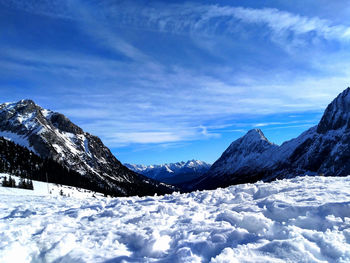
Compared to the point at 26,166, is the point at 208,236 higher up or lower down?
lower down

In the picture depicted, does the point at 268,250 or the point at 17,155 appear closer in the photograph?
the point at 268,250

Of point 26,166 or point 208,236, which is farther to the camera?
point 26,166

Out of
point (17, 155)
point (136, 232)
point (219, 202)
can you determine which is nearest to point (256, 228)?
point (136, 232)

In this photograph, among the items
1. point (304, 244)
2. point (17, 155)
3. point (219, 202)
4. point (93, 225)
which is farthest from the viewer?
point (17, 155)

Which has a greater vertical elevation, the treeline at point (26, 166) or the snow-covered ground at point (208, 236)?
the treeline at point (26, 166)

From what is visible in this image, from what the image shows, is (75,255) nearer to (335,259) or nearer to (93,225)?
(93,225)

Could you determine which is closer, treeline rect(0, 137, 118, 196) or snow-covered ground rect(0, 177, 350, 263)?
snow-covered ground rect(0, 177, 350, 263)

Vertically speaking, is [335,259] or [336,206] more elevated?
[336,206]

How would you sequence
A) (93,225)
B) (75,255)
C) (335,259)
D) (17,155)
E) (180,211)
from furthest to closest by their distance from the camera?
(17,155) → (180,211) → (93,225) → (75,255) → (335,259)

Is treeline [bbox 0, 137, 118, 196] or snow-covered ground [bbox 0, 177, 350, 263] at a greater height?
treeline [bbox 0, 137, 118, 196]

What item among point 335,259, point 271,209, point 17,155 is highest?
point 17,155

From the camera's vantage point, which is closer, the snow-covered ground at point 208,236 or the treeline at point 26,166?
the snow-covered ground at point 208,236

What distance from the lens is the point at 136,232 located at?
9.14m

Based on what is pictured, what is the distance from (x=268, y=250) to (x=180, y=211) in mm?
6149
